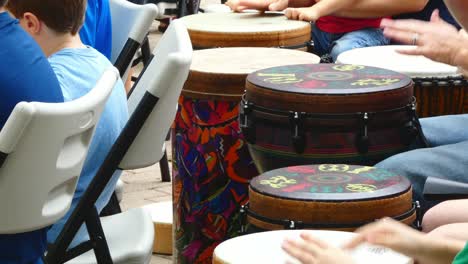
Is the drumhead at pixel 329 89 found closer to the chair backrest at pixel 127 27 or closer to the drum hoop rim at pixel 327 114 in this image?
the drum hoop rim at pixel 327 114

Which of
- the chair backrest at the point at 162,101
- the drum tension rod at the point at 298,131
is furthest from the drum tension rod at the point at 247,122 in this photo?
the chair backrest at the point at 162,101

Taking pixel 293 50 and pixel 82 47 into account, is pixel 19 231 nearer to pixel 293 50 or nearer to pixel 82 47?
pixel 82 47

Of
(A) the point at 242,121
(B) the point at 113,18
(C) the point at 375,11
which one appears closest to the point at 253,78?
(A) the point at 242,121

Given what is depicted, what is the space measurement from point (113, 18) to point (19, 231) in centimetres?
180

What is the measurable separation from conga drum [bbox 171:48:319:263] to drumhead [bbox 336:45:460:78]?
1.18 feet

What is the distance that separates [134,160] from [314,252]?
4.05ft

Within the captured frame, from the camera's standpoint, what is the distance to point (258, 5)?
484cm

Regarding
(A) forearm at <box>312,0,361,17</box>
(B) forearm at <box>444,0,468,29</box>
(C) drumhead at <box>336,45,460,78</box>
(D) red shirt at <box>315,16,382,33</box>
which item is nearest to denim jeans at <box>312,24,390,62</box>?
(D) red shirt at <box>315,16,382,33</box>

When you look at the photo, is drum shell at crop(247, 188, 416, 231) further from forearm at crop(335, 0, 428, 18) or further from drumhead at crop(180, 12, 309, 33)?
forearm at crop(335, 0, 428, 18)

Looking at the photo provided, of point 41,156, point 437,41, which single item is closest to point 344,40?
point 437,41

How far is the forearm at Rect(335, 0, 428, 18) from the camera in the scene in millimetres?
4930

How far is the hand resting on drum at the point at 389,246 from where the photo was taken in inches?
70.8

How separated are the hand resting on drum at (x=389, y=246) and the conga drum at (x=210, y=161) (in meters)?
1.76

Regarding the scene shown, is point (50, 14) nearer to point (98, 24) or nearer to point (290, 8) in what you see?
point (98, 24)
